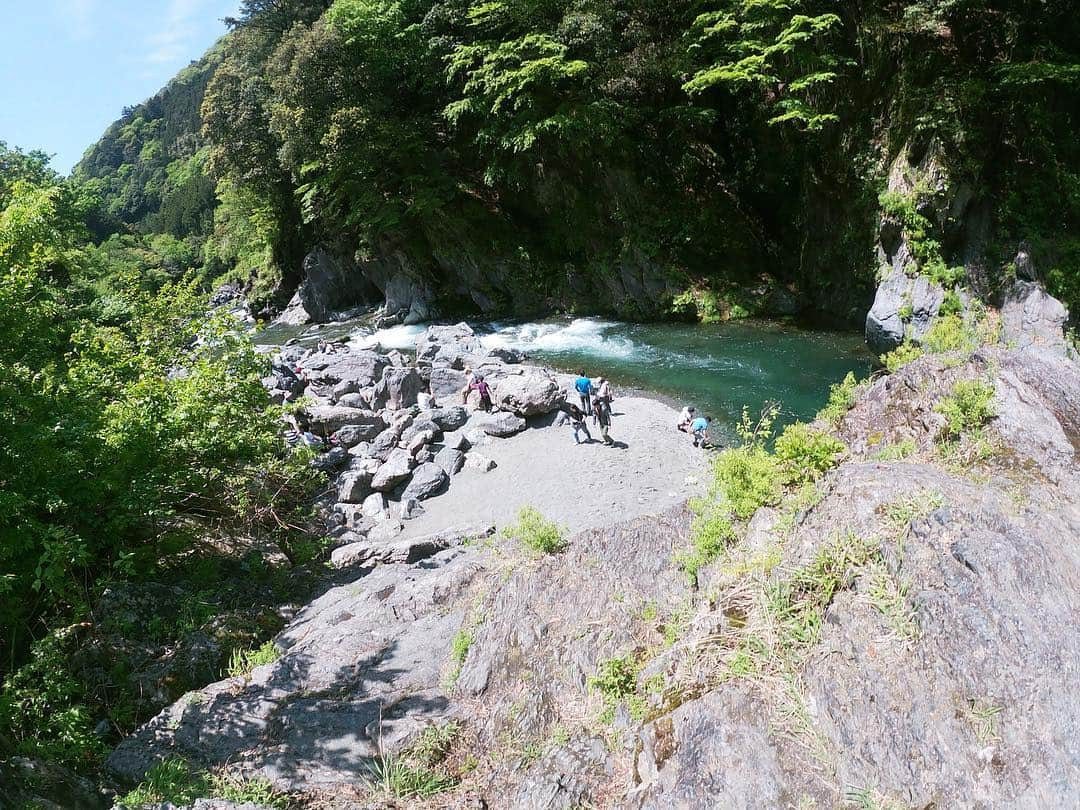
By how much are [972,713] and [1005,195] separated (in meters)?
18.7

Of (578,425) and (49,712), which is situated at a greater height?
(49,712)

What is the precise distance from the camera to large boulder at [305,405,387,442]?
52.0ft

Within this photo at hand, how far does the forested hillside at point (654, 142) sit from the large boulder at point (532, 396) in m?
11.0

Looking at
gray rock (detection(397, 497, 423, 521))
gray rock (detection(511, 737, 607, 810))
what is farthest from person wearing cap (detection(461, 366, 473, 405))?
gray rock (detection(511, 737, 607, 810))

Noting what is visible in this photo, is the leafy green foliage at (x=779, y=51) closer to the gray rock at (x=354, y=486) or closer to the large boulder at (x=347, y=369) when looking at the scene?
the large boulder at (x=347, y=369)

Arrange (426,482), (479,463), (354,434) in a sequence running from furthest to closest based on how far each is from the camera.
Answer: (354,434) → (479,463) → (426,482)

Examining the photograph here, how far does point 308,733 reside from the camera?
16.3ft

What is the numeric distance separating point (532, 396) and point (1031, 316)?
12822mm

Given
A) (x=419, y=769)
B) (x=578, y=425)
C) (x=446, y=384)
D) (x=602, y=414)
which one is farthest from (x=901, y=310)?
(x=419, y=769)

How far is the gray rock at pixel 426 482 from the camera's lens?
13367 millimetres

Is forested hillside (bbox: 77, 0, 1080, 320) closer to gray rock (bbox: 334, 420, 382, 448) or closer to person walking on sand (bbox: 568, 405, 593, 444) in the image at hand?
→ person walking on sand (bbox: 568, 405, 593, 444)

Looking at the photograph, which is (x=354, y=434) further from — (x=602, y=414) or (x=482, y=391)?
(x=602, y=414)

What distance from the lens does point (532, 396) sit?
1559 cm

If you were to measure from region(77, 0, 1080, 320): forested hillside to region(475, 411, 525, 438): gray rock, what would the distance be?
1201cm
